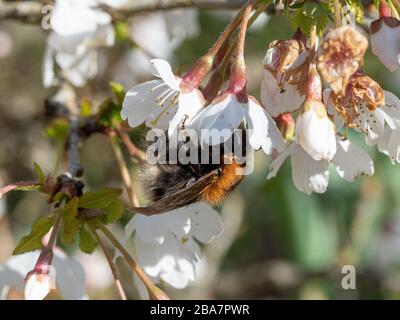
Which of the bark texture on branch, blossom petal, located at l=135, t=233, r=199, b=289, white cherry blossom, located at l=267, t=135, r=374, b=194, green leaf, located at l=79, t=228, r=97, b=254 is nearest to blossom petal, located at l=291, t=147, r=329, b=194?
white cherry blossom, located at l=267, t=135, r=374, b=194

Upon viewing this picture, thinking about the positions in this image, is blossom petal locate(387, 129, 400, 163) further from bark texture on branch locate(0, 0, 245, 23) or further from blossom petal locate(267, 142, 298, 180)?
bark texture on branch locate(0, 0, 245, 23)

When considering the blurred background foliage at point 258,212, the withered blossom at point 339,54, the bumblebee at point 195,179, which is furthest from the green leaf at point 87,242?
the blurred background foliage at point 258,212

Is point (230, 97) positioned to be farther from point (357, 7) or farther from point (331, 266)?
point (331, 266)

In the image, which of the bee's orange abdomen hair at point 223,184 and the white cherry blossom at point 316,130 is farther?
the bee's orange abdomen hair at point 223,184

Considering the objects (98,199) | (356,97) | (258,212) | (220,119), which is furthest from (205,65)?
(258,212)

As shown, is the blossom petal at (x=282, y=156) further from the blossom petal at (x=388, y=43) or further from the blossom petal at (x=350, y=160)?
the blossom petal at (x=388, y=43)

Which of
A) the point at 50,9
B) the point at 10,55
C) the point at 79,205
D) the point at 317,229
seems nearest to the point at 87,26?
the point at 50,9
